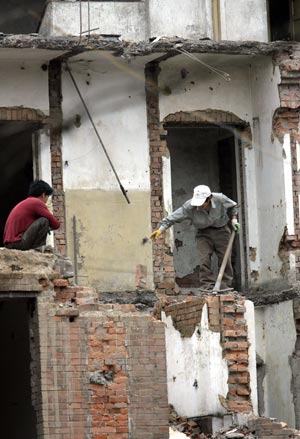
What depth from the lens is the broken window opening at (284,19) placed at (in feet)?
115

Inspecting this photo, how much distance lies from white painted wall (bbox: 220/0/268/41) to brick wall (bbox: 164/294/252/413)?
6341 millimetres

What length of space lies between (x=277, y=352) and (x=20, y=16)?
7.98m

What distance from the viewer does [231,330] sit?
2838 centimetres

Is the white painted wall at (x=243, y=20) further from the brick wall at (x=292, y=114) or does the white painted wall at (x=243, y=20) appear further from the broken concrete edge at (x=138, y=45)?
the brick wall at (x=292, y=114)

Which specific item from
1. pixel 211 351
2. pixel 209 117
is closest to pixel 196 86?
pixel 209 117

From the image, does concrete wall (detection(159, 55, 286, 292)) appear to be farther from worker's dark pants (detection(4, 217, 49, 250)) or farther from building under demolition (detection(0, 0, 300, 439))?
worker's dark pants (detection(4, 217, 49, 250))

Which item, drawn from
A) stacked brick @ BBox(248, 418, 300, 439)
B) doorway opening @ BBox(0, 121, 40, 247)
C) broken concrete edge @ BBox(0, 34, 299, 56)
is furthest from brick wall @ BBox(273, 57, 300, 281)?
stacked brick @ BBox(248, 418, 300, 439)

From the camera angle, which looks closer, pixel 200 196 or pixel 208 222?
pixel 200 196

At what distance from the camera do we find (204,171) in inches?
1384

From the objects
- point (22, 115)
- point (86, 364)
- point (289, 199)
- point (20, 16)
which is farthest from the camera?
point (20, 16)

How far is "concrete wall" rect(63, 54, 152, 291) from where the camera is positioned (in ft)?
107

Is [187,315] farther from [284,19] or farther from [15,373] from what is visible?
[284,19]

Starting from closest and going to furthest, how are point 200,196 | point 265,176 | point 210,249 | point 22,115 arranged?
point 200,196 → point 210,249 → point 22,115 → point 265,176

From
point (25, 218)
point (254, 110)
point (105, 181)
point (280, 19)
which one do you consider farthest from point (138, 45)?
point (25, 218)
